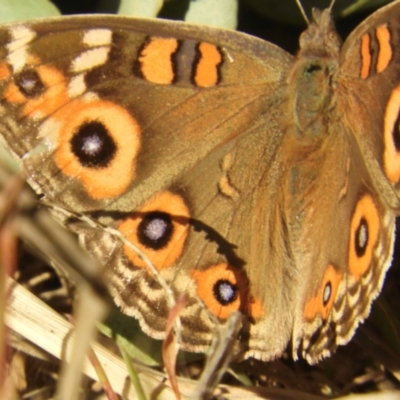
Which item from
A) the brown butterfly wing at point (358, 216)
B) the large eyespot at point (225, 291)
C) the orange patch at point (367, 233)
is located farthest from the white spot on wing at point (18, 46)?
the orange patch at point (367, 233)

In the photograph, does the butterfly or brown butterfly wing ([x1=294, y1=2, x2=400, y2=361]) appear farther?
brown butterfly wing ([x1=294, y1=2, x2=400, y2=361])

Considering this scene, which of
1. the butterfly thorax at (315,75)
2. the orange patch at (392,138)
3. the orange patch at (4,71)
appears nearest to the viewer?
the orange patch at (4,71)

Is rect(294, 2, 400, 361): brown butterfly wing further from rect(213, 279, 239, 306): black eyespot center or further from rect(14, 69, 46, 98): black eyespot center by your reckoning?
rect(14, 69, 46, 98): black eyespot center

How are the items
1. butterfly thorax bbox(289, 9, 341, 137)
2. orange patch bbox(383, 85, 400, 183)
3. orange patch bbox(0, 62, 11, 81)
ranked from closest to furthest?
1. orange patch bbox(0, 62, 11, 81)
2. orange patch bbox(383, 85, 400, 183)
3. butterfly thorax bbox(289, 9, 341, 137)

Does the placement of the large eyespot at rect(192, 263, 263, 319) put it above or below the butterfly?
below

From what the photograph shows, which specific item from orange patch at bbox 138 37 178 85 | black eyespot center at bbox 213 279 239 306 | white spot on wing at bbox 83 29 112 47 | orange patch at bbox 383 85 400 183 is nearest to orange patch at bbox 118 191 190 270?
black eyespot center at bbox 213 279 239 306

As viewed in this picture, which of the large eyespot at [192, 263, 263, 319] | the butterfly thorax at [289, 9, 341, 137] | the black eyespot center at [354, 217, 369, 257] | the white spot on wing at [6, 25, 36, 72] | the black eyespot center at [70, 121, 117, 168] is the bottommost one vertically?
the large eyespot at [192, 263, 263, 319]

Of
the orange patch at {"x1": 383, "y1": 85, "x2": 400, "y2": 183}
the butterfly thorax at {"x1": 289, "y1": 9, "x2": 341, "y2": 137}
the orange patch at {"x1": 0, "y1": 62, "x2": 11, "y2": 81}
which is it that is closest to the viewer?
the orange patch at {"x1": 0, "y1": 62, "x2": 11, "y2": 81}

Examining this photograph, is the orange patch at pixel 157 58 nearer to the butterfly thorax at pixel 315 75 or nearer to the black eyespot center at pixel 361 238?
the butterfly thorax at pixel 315 75
